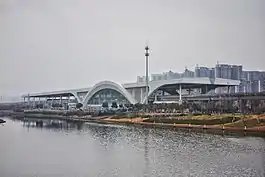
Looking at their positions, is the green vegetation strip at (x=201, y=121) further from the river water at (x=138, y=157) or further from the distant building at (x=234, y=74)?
the distant building at (x=234, y=74)

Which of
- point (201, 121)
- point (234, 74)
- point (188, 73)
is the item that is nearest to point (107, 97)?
point (188, 73)

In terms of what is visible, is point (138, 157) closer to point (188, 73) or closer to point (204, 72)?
point (204, 72)

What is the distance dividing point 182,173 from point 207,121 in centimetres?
696

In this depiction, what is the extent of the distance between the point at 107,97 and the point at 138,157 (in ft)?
71.4

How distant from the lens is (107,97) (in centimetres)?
2803

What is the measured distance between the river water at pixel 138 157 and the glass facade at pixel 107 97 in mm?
17943

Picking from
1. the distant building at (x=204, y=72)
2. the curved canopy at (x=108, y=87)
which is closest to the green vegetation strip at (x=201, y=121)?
the curved canopy at (x=108, y=87)

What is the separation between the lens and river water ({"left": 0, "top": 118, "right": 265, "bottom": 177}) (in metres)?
5.16

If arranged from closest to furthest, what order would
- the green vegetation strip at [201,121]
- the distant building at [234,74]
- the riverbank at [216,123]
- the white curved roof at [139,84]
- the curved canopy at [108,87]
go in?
the riverbank at [216,123] → the green vegetation strip at [201,121] → the white curved roof at [139,84] → the distant building at [234,74] → the curved canopy at [108,87]

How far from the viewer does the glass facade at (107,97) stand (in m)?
27.0

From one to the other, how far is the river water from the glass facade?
→ 1794 cm

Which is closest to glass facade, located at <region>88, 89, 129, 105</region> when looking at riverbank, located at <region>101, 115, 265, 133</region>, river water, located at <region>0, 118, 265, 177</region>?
riverbank, located at <region>101, 115, 265, 133</region>

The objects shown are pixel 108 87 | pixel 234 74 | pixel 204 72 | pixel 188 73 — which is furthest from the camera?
pixel 188 73

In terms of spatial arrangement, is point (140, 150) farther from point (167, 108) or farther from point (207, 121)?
point (167, 108)
